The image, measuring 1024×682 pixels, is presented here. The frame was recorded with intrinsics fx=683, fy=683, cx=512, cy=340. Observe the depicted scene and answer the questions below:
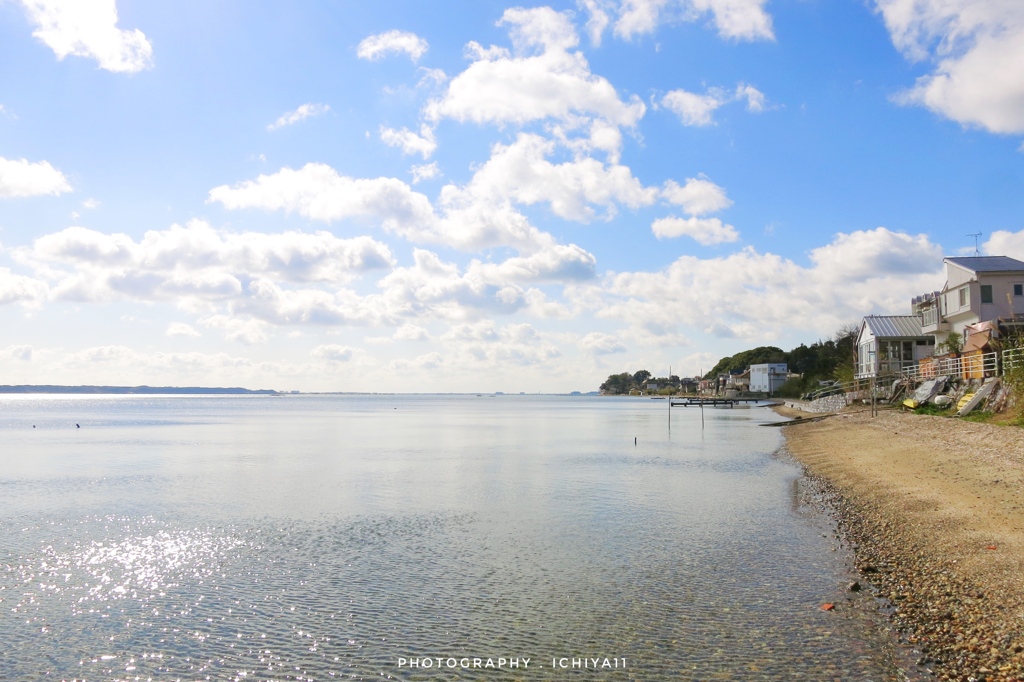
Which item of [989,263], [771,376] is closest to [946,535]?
[989,263]

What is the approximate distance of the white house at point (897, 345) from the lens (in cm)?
6062

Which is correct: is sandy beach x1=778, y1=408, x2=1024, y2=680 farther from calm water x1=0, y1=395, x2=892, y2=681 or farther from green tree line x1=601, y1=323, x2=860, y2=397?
green tree line x1=601, y1=323, x2=860, y2=397

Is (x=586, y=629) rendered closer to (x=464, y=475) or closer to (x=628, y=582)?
(x=628, y=582)

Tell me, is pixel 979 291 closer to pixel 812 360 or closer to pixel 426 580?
pixel 426 580

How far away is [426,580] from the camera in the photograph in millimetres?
13898

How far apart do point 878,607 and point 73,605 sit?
46.1ft

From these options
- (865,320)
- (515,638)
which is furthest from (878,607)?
(865,320)

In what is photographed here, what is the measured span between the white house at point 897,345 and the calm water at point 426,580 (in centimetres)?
3904

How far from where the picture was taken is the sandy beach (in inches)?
A: 364

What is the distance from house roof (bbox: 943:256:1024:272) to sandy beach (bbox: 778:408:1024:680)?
21.3 meters

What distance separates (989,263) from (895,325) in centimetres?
1520

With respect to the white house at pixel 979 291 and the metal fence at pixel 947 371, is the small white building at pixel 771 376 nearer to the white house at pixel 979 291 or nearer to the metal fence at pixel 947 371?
the metal fence at pixel 947 371

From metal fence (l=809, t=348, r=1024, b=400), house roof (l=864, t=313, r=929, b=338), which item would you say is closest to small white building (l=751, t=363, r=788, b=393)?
metal fence (l=809, t=348, r=1024, b=400)

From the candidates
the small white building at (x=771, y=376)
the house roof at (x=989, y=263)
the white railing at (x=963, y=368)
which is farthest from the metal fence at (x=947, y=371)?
the small white building at (x=771, y=376)
